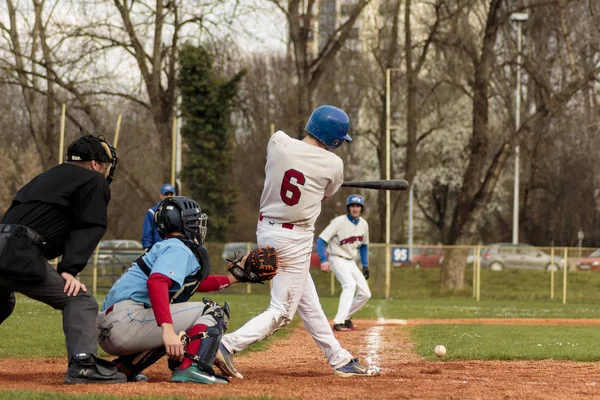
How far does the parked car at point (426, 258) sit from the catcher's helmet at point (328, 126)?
23360mm

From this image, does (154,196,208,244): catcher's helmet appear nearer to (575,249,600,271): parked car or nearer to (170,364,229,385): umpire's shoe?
(170,364,229,385): umpire's shoe

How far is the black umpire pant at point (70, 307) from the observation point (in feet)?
21.1

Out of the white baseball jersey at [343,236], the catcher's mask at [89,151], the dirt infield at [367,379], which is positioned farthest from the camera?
the white baseball jersey at [343,236]

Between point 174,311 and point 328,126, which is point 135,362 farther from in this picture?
point 328,126

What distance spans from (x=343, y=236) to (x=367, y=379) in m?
7.33

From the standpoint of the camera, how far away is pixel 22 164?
106ft

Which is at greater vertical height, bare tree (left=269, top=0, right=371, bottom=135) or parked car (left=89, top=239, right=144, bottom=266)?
bare tree (left=269, top=0, right=371, bottom=135)

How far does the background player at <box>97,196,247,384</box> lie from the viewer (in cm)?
653

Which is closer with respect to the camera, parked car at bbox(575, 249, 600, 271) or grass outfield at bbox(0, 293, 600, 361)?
grass outfield at bbox(0, 293, 600, 361)

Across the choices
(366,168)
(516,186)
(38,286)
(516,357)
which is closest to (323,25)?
(516,186)

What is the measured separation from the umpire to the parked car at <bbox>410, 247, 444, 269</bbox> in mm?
24403

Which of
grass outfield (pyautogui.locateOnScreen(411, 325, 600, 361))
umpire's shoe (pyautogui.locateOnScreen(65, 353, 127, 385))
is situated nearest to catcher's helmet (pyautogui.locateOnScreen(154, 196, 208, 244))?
umpire's shoe (pyautogui.locateOnScreen(65, 353, 127, 385))

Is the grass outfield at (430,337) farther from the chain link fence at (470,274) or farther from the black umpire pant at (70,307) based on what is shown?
the chain link fence at (470,274)

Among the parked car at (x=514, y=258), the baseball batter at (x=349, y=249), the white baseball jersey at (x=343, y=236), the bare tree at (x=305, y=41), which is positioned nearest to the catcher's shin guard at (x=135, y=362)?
the baseball batter at (x=349, y=249)
